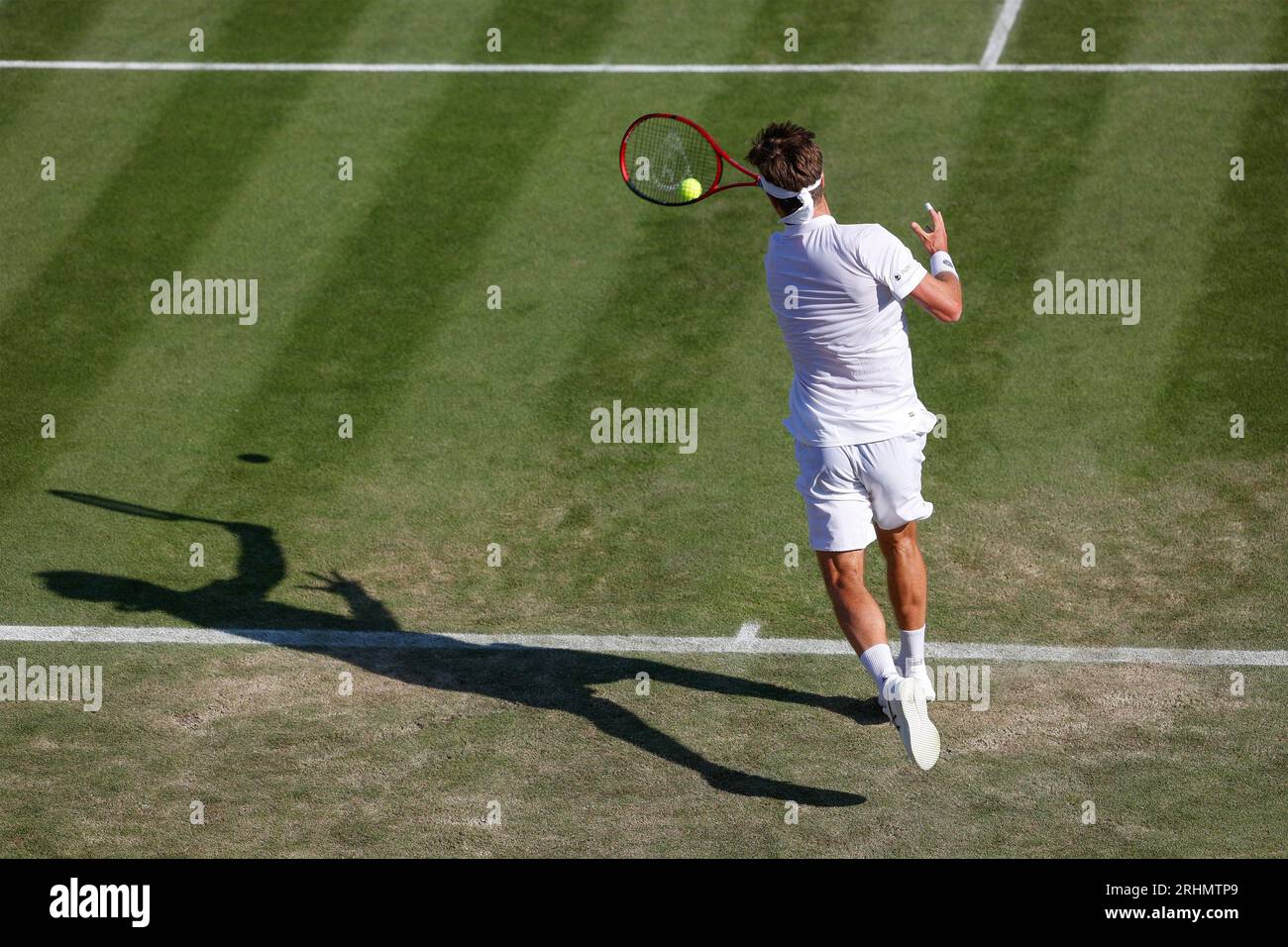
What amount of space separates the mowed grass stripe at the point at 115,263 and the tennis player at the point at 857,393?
5594 millimetres

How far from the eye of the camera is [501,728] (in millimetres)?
8625

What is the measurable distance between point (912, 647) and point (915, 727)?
23.7 inches

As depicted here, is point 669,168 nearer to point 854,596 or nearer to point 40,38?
point 854,596

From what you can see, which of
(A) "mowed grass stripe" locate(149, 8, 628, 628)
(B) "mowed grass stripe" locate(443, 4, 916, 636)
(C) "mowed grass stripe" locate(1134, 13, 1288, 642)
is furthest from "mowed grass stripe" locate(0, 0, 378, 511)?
(C) "mowed grass stripe" locate(1134, 13, 1288, 642)

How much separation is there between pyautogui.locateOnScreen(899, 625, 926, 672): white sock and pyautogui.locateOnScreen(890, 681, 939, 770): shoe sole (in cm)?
40

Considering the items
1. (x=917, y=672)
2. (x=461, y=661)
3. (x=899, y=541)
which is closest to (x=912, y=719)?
(x=917, y=672)

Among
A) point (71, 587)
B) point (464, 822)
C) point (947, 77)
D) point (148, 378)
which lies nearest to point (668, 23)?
point (947, 77)

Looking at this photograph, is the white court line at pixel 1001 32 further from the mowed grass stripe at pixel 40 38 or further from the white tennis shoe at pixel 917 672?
the mowed grass stripe at pixel 40 38

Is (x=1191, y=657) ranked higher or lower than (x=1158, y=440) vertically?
lower

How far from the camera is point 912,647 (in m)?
8.41

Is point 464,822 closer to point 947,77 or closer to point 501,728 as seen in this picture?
point 501,728

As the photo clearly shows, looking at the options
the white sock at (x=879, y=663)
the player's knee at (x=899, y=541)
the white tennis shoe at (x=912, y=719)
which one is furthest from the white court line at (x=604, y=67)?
the white tennis shoe at (x=912, y=719)

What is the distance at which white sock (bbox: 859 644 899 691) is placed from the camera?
8.15 metres

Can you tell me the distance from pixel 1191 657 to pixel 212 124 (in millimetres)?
9766
